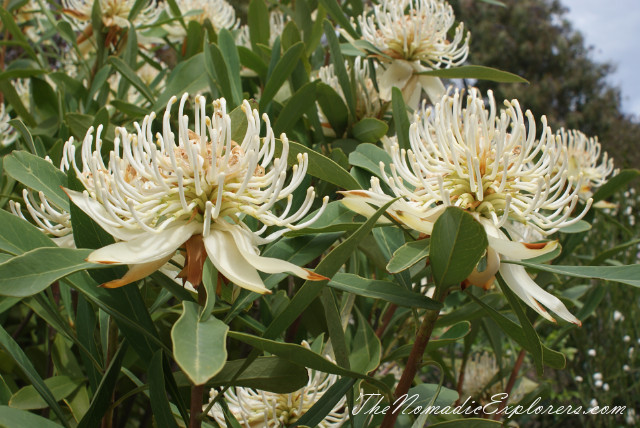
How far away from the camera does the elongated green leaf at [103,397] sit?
711mm

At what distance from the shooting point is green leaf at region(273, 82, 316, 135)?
92 cm

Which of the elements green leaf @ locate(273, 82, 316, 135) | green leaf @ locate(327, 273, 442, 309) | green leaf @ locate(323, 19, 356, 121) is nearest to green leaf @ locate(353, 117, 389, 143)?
green leaf @ locate(323, 19, 356, 121)

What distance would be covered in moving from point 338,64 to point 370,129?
0.45ft

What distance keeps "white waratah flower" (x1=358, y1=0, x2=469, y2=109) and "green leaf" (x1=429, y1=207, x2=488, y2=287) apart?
2.17 feet

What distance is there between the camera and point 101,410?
73 cm

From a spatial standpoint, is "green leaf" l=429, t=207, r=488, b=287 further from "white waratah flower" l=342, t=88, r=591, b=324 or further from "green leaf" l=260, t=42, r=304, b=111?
"green leaf" l=260, t=42, r=304, b=111

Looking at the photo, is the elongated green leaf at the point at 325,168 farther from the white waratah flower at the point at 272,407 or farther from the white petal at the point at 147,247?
the white waratah flower at the point at 272,407

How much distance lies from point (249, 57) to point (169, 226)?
612 millimetres

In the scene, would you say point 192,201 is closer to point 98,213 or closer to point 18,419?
point 98,213

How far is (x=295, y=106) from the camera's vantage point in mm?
935

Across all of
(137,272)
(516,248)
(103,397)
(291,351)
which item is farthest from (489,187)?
(103,397)

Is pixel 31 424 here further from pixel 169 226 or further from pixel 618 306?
pixel 618 306

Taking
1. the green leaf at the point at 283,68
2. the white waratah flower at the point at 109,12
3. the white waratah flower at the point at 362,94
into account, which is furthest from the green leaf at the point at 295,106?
the white waratah flower at the point at 109,12

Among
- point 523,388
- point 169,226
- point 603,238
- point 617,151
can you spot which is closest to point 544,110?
point 617,151
